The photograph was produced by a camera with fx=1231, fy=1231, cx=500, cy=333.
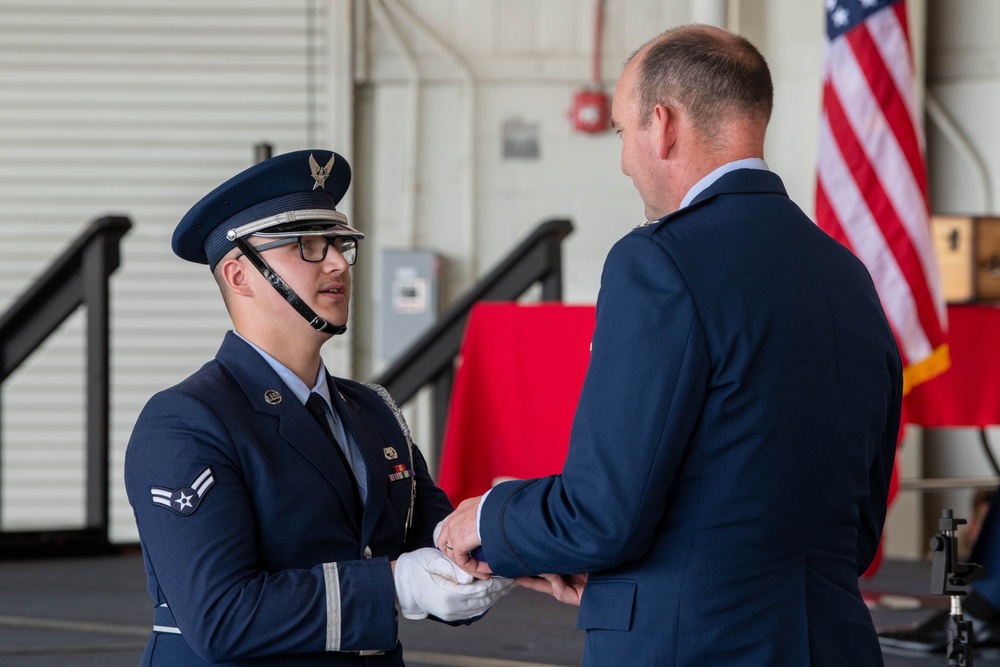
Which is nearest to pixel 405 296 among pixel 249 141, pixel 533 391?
pixel 249 141

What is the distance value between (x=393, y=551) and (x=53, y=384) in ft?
18.4

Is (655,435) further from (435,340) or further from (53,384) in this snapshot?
(53,384)

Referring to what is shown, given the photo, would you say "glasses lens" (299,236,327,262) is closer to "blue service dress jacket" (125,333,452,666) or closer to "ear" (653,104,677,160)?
"blue service dress jacket" (125,333,452,666)

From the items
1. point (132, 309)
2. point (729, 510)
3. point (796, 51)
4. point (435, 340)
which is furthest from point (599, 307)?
point (132, 309)

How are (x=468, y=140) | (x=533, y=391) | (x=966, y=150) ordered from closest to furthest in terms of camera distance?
1. (x=533, y=391)
2. (x=966, y=150)
3. (x=468, y=140)

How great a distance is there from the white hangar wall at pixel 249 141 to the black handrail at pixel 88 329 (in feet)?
4.44

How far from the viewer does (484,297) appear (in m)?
4.96

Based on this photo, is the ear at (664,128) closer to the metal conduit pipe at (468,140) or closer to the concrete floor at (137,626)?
the concrete floor at (137,626)

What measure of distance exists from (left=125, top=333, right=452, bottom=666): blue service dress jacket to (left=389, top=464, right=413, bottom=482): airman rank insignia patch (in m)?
0.04

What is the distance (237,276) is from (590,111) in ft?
16.7

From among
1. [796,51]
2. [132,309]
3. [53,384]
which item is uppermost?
[796,51]

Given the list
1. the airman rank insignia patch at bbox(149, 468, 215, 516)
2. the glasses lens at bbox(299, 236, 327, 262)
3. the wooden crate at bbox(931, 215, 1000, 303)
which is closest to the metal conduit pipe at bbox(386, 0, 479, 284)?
the wooden crate at bbox(931, 215, 1000, 303)

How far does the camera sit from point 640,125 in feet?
4.74

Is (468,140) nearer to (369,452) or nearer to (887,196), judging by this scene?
(887,196)
